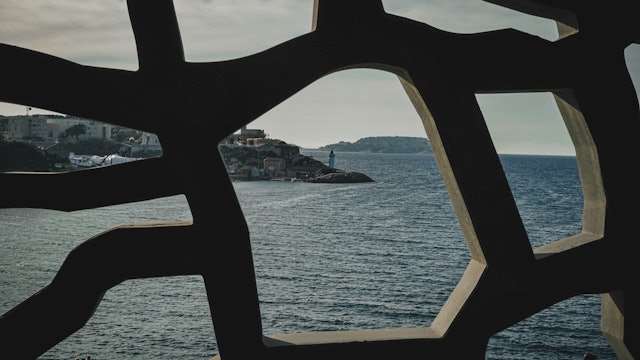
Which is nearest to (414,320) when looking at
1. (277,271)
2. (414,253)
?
(277,271)

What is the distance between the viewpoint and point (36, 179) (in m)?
5.29

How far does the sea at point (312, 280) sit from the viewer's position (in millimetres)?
31062

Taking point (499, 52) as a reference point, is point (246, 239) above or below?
below

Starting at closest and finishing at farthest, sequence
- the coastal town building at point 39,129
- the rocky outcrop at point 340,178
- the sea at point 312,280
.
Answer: the sea at point 312,280
the coastal town building at point 39,129
the rocky outcrop at point 340,178

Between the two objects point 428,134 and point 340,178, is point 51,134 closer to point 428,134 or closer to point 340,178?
point 340,178

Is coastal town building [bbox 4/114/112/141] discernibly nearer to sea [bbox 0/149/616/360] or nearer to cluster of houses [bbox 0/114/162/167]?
cluster of houses [bbox 0/114/162/167]

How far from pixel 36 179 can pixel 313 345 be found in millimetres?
2609

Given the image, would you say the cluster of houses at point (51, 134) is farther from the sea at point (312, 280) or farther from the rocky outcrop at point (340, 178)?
the sea at point (312, 280)

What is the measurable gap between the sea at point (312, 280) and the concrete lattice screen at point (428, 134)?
445 mm

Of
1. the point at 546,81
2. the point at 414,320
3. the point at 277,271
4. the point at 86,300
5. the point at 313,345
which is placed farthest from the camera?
the point at 277,271

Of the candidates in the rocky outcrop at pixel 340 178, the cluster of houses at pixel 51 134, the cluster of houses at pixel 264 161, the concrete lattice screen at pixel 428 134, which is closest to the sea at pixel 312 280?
A: the concrete lattice screen at pixel 428 134

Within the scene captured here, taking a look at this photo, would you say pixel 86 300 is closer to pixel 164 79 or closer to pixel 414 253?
pixel 164 79

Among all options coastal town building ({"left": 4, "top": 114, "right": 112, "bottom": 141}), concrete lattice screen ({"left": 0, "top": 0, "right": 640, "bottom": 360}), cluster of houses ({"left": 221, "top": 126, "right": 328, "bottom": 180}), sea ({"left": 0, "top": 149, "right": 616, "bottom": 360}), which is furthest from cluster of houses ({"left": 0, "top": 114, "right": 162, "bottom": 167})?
concrete lattice screen ({"left": 0, "top": 0, "right": 640, "bottom": 360})

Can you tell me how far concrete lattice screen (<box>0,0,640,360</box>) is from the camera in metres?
5.28
